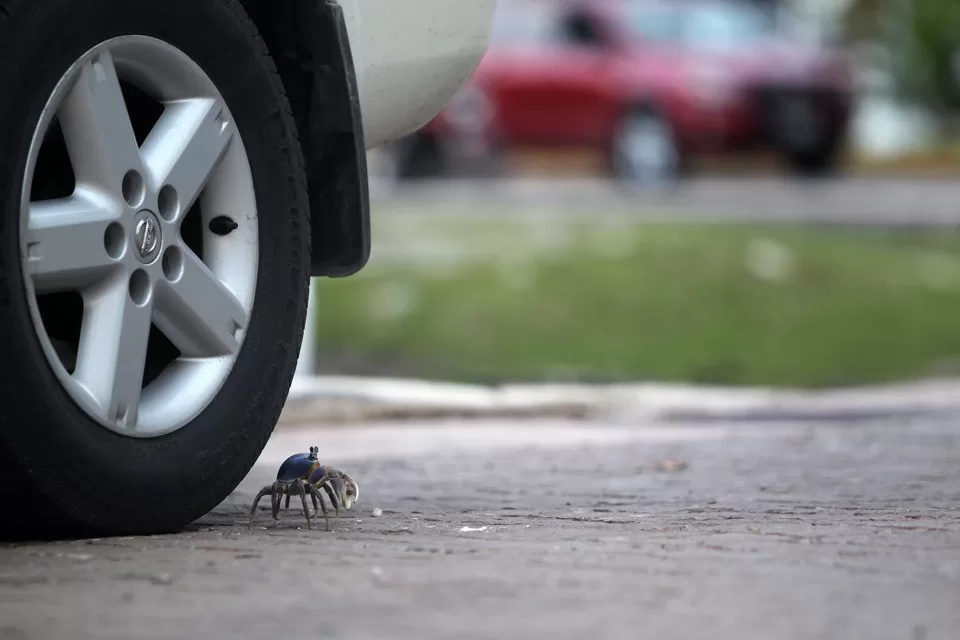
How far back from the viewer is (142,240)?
3.51 m

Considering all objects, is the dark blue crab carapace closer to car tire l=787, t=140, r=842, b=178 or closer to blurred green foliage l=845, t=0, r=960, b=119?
car tire l=787, t=140, r=842, b=178

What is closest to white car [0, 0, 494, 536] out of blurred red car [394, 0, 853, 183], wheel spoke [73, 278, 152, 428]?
wheel spoke [73, 278, 152, 428]

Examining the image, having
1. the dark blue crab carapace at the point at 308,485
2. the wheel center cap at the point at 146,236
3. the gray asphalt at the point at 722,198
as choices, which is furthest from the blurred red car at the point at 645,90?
the wheel center cap at the point at 146,236

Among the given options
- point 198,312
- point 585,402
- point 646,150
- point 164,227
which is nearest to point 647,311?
point 585,402

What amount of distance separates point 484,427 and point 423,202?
7.98m

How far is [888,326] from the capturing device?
9977 millimetres

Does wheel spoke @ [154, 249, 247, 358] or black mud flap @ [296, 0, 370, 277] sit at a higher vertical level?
black mud flap @ [296, 0, 370, 277]

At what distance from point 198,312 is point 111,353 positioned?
270mm

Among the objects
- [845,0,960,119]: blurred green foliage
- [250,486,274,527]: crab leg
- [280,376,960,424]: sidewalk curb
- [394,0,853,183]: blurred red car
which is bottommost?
[250,486,274,527]: crab leg

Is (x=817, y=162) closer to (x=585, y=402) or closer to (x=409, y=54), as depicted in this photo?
(x=585, y=402)

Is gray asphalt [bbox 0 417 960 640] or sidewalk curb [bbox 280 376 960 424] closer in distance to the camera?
gray asphalt [bbox 0 417 960 640]

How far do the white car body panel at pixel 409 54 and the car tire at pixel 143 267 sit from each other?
13.5 inches

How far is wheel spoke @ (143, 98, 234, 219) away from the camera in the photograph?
3.62 m

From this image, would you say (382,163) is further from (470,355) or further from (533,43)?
(470,355)
